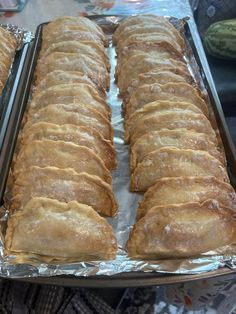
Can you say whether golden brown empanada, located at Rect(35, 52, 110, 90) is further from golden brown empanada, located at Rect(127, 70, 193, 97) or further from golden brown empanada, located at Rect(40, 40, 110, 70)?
golden brown empanada, located at Rect(127, 70, 193, 97)

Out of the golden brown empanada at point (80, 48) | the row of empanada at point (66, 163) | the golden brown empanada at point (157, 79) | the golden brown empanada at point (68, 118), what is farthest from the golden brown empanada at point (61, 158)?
the golden brown empanada at point (80, 48)

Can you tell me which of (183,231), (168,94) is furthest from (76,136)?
(183,231)

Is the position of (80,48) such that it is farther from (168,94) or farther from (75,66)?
(168,94)

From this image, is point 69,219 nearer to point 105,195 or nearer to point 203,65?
point 105,195

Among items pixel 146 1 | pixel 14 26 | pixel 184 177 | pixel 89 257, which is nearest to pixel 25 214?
pixel 89 257

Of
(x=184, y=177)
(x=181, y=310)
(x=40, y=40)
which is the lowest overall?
(x=181, y=310)

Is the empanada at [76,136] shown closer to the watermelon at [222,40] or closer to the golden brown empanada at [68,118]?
the golden brown empanada at [68,118]
